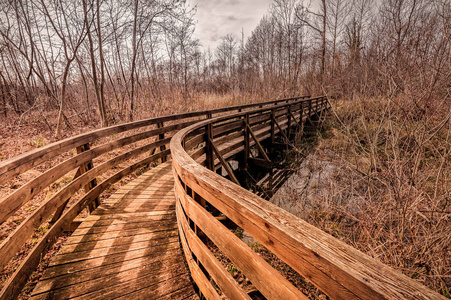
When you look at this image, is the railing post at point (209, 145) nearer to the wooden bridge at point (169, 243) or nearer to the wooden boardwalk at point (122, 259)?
the wooden bridge at point (169, 243)

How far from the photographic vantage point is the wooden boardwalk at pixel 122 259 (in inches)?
80.6

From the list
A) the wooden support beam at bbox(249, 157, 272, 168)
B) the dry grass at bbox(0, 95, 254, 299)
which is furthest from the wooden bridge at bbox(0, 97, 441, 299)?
the wooden support beam at bbox(249, 157, 272, 168)

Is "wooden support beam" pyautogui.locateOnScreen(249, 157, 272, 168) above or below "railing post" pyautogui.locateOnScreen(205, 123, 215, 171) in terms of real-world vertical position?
below

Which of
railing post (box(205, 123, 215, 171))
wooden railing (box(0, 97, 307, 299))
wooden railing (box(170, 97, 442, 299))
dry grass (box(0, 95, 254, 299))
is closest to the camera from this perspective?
wooden railing (box(170, 97, 442, 299))

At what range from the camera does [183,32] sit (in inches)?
525

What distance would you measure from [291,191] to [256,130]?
2774 millimetres

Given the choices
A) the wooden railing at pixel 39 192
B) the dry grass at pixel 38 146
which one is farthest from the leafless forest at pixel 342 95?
the wooden railing at pixel 39 192

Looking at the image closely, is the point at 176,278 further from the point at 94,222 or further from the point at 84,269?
the point at 94,222

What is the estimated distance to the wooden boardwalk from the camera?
205 cm

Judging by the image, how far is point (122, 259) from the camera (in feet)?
8.00

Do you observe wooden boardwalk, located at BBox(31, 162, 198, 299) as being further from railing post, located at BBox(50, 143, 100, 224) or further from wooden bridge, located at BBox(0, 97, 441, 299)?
railing post, located at BBox(50, 143, 100, 224)

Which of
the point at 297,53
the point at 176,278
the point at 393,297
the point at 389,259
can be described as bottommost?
the point at 389,259

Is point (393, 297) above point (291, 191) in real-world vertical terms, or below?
above

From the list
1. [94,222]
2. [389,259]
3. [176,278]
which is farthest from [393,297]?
[94,222]
